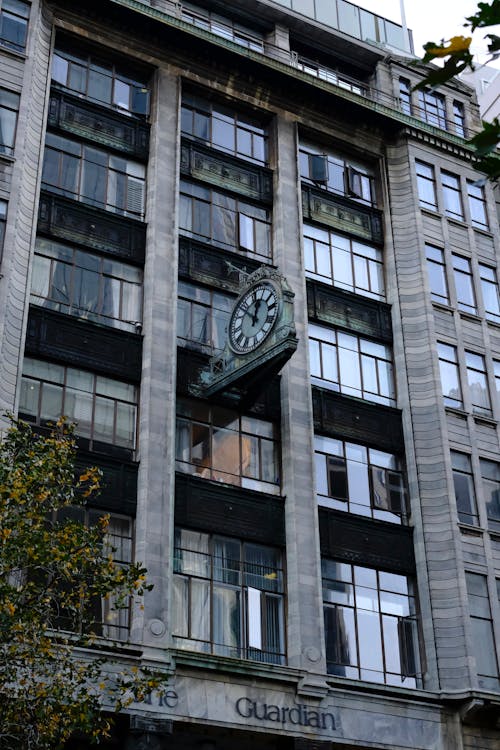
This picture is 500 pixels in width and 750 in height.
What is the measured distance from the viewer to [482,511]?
36.8m

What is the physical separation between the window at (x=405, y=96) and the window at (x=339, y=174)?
3753mm

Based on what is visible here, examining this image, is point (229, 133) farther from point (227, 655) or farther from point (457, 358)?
point (227, 655)

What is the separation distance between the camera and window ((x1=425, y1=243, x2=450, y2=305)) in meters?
40.7

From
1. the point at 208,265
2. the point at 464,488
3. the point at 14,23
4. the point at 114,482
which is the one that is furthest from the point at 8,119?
the point at 464,488

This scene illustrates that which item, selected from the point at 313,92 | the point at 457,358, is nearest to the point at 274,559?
the point at 457,358

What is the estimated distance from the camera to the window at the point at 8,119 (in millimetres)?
33875

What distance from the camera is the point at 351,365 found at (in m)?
38.2

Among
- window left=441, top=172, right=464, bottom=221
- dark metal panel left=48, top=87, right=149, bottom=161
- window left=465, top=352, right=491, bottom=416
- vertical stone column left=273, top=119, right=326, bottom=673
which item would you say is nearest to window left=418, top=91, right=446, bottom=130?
window left=441, top=172, right=464, bottom=221

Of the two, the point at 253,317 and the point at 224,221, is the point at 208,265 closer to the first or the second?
the point at 224,221

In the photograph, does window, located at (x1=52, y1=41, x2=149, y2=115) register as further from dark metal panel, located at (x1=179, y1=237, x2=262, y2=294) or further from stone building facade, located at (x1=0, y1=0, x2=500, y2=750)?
dark metal panel, located at (x1=179, y1=237, x2=262, y2=294)

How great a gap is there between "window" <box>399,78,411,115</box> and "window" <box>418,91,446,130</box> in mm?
535

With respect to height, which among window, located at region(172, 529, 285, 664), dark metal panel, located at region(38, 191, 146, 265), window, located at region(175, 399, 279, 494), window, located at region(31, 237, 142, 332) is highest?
dark metal panel, located at region(38, 191, 146, 265)

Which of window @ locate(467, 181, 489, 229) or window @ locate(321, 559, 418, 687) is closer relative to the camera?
window @ locate(321, 559, 418, 687)

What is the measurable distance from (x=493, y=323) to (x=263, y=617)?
16153 mm
